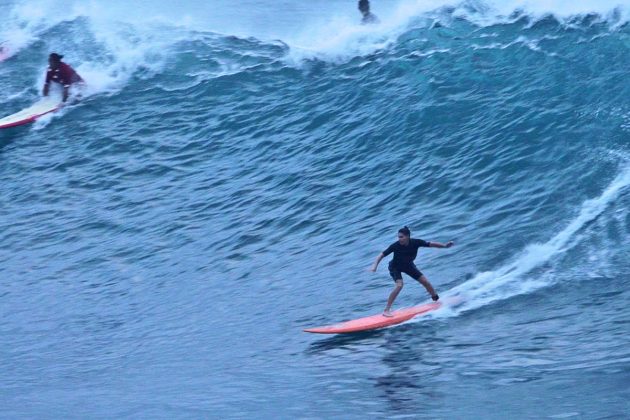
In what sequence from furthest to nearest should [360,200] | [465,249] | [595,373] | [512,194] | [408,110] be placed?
[408,110] < [360,200] < [512,194] < [465,249] < [595,373]

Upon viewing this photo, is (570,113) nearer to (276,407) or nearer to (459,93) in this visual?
(459,93)

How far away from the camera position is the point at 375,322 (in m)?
13.6

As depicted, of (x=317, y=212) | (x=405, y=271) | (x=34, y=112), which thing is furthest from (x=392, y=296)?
(x=34, y=112)

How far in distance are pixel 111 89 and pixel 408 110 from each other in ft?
25.4

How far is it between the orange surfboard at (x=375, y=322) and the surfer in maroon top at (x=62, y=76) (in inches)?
513

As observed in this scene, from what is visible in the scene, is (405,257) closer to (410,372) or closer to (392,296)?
(392,296)

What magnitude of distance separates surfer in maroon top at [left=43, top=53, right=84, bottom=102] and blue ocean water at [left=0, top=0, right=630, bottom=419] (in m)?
0.50

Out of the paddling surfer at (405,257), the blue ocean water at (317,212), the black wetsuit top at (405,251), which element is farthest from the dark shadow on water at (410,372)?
the black wetsuit top at (405,251)

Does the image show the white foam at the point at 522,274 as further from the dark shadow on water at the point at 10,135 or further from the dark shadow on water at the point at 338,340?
the dark shadow on water at the point at 10,135

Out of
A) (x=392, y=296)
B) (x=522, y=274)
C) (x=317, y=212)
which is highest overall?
(x=317, y=212)

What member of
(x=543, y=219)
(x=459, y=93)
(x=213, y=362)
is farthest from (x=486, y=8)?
(x=213, y=362)

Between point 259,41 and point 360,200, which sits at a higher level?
point 259,41

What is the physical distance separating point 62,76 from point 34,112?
1079mm

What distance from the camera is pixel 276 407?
11086mm
